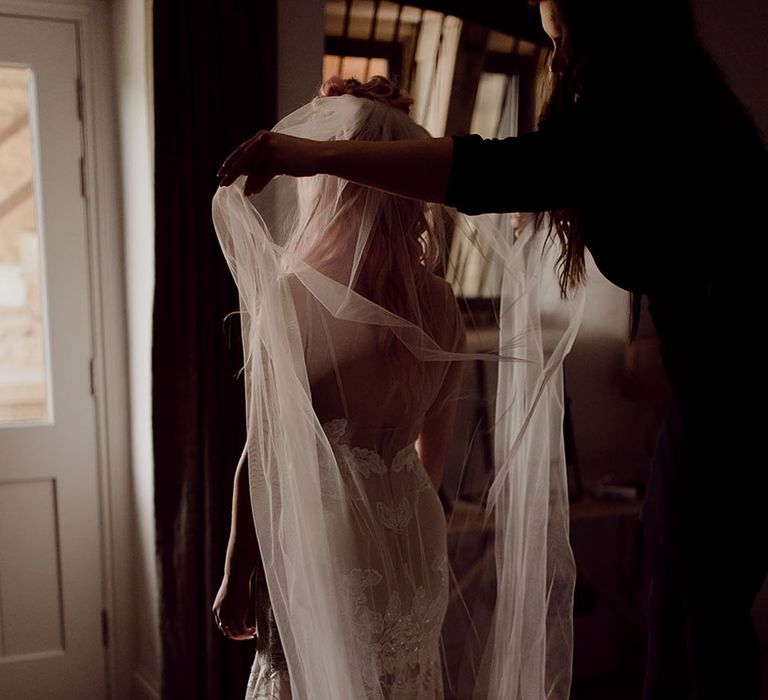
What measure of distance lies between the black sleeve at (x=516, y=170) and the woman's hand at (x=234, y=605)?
0.75m

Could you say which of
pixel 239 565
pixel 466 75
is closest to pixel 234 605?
pixel 239 565

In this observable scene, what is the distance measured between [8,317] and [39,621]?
91 cm

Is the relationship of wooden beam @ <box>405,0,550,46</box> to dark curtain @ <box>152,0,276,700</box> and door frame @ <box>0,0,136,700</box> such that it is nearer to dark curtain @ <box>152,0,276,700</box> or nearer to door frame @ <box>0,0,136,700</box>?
dark curtain @ <box>152,0,276,700</box>

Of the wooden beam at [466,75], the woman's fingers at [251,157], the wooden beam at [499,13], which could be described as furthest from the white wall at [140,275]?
the woman's fingers at [251,157]

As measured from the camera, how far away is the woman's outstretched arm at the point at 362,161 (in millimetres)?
784

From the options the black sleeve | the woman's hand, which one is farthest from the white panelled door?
the black sleeve

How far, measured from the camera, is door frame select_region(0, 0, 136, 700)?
2391 mm

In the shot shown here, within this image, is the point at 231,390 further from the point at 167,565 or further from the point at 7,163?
the point at 7,163

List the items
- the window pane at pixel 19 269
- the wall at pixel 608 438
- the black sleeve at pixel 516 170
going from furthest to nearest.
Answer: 1. the wall at pixel 608 438
2. the window pane at pixel 19 269
3. the black sleeve at pixel 516 170

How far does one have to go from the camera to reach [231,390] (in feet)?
7.16

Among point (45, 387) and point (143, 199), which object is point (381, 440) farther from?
point (45, 387)

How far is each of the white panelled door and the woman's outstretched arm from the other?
182cm

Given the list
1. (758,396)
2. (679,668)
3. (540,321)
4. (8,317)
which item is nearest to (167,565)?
(8,317)

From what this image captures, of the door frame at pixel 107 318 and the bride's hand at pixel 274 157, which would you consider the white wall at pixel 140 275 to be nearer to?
the door frame at pixel 107 318
